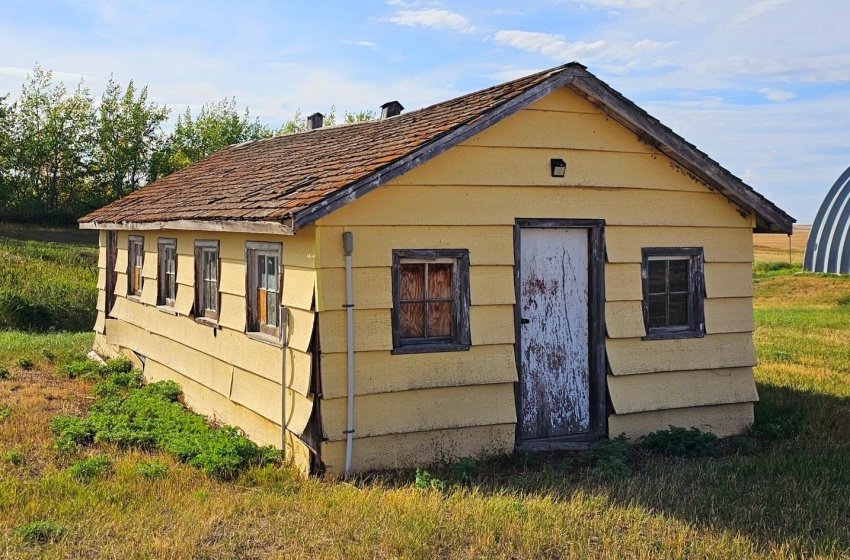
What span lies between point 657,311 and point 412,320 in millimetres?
2968

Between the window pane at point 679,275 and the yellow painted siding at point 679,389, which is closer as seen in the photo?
the yellow painted siding at point 679,389

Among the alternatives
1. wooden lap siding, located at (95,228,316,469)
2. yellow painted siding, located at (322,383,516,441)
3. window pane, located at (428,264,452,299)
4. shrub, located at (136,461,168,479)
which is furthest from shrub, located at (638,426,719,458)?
shrub, located at (136,461,168,479)

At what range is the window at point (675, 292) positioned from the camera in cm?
948

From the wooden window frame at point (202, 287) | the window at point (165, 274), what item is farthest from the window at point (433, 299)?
the window at point (165, 274)

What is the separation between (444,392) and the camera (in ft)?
27.2

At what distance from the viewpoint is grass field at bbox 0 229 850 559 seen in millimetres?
5840

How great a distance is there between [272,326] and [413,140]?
2.38 m

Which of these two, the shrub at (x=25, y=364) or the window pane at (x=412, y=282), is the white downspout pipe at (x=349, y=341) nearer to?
the window pane at (x=412, y=282)

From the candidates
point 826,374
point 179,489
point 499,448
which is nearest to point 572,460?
point 499,448

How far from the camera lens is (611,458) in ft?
27.0

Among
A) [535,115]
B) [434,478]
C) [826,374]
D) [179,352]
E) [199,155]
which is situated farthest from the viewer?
[199,155]

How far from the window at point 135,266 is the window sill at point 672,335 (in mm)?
7967

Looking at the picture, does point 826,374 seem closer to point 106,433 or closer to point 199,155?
point 106,433

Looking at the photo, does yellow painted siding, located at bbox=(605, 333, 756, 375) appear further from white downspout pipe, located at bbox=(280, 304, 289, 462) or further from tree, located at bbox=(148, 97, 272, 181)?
tree, located at bbox=(148, 97, 272, 181)
